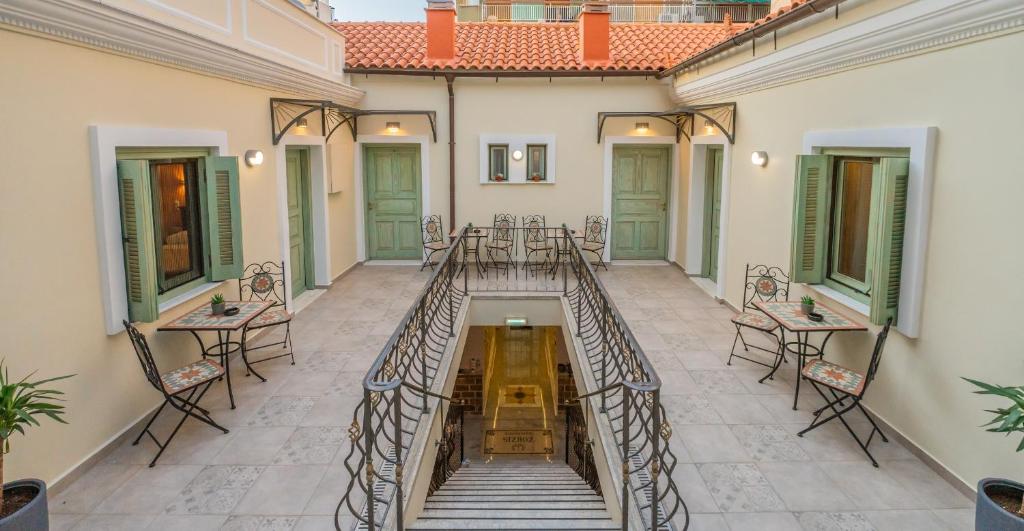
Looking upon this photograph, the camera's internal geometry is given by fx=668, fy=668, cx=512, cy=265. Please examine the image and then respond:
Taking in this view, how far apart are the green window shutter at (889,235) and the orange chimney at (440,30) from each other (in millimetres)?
8115

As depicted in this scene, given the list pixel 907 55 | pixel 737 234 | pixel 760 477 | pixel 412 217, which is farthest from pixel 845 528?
pixel 412 217

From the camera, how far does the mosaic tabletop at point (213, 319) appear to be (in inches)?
232

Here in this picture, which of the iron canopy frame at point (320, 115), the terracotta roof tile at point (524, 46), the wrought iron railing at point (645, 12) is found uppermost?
the wrought iron railing at point (645, 12)

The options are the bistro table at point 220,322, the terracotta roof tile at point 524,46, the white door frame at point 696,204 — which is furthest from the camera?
the terracotta roof tile at point 524,46

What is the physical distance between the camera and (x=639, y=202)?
12.3 m

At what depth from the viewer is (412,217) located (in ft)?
40.3

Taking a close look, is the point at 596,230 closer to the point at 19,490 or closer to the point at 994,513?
the point at 994,513

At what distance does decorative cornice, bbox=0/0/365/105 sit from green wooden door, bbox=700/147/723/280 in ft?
21.8

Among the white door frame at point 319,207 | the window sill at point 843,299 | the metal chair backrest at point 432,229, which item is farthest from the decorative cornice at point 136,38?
the window sill at point 843,299

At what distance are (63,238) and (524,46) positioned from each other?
377 inches

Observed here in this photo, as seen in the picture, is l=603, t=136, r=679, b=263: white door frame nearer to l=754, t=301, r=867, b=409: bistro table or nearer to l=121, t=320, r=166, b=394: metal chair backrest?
l=754, t=301, r=867, b=409: bistro table

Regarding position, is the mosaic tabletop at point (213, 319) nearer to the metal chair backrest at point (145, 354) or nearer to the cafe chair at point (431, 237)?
the metal chair backrest at point (145, 354)

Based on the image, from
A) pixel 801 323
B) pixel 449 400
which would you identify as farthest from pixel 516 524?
pixel 801 323

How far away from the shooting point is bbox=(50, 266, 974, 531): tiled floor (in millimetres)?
4371
